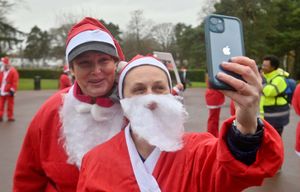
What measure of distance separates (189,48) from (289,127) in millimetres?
32208

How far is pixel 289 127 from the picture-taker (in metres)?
11.2

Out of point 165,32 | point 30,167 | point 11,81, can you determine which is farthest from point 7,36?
point 30,167

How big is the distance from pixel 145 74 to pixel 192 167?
0.51 metres

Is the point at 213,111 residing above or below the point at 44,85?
below

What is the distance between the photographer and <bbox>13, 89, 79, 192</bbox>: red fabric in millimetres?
2496

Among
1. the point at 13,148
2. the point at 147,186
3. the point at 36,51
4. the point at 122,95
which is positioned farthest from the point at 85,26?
the point at 36,51

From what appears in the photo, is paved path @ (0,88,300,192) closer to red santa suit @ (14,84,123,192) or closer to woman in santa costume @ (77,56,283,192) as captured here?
red santa suit @ (14,84,123,192)

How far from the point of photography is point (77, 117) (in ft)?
8.27

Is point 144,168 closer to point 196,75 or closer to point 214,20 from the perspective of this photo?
point 214,20

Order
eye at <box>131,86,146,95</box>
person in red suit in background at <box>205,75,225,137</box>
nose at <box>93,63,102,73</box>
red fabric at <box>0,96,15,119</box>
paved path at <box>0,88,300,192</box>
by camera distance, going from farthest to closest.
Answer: red fabric at <box>0,96,15,119</box>
person in red suit in background at <box>205,75,225,137</box>
paved path at <box>0,88,300,192</box>
nose at <box>93,63,102,73</box>
eye at <box>131,86,146,95</box>

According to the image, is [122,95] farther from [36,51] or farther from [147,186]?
[36,51]

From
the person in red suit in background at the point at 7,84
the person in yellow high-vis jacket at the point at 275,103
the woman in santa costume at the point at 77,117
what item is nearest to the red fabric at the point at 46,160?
the woman in santa costume at the point at 77,117

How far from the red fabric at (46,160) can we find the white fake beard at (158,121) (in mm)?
722

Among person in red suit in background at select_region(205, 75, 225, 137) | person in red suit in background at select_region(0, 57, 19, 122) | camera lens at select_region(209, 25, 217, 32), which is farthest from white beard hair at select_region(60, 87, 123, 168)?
person in red suit in background at select_region(0, 57, 19, 122)
